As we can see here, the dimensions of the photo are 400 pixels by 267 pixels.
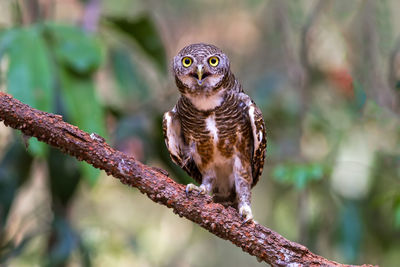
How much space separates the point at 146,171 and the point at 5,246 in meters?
2.40

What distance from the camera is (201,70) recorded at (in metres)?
3.05

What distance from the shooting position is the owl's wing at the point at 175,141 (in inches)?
134

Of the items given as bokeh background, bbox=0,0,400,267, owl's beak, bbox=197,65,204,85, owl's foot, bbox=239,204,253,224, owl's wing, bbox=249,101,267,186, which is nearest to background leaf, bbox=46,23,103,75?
bokeh background, bbox=0,0,400,267

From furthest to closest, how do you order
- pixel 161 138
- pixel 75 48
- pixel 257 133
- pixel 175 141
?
1. pixel 161 138
2. pixel 75 48
3. pixel 175 141
4. pixel 257 133

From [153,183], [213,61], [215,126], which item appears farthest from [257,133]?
Answer: [153,183]

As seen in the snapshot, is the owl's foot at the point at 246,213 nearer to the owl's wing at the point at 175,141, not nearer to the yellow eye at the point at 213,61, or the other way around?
the owl's wing at the point at 175,141

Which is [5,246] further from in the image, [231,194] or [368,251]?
[368,251]

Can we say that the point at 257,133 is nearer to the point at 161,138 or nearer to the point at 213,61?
the point at 213,61

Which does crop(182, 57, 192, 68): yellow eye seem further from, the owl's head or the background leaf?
the background leaf

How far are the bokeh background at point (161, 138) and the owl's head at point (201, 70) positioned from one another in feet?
2.93

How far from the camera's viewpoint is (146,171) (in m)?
2.44

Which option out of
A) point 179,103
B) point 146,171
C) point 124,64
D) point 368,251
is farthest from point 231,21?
point 146,171

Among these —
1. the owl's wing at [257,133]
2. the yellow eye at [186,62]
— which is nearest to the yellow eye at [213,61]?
the yellow eye at [186,62]

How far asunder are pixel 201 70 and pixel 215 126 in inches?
16.4
